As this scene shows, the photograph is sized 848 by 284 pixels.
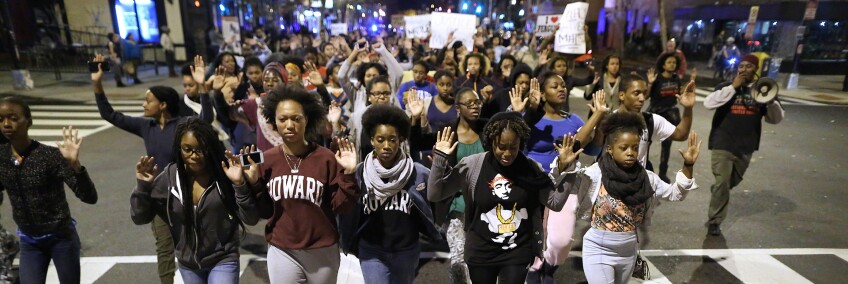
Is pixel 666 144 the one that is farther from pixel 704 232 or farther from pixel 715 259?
pixel 715 259

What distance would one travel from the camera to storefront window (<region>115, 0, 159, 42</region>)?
24734 mm

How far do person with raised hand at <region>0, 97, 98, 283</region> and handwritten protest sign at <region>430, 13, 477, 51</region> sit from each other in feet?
31.6

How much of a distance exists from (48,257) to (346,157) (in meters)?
2.19

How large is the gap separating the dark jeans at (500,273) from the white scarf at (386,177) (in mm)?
707

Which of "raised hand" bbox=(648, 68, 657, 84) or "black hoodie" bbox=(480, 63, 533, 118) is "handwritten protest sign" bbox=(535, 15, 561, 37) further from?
"black hoodie" bbox=(480, 63, 533, 118)

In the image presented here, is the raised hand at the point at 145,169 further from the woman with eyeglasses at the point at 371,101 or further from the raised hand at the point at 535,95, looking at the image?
the raised hand at the point at 535,95

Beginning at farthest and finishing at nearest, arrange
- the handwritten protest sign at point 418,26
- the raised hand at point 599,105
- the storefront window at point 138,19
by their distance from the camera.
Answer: the storefront window at point 138,19
the handwritten protest sign at point 418,26
the raised hand at point 599,105

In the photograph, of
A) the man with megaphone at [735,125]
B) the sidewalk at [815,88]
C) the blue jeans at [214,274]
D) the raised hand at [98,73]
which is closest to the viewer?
the blue jeans at [214,274]

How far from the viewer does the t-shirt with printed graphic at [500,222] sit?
3.10 meters

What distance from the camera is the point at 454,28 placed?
1212 cm

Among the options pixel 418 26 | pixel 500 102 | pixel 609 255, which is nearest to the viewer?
pixel 609 255

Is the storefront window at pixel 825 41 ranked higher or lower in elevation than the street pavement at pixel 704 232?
higher

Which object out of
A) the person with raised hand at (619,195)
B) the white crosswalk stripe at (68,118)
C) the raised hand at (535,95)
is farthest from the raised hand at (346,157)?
the white crosswalk stripe at (68,118)

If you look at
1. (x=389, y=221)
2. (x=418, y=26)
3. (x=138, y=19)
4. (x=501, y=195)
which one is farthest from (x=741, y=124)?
(x=138, y=19)
